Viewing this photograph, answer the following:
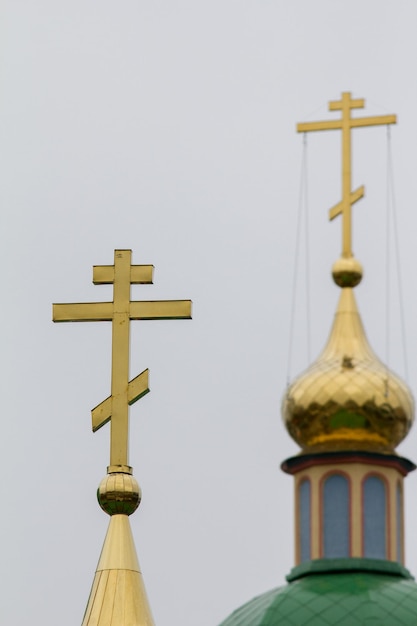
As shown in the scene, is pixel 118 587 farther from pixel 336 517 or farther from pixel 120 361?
pixel 336 517

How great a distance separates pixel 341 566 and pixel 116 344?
3.70 meters

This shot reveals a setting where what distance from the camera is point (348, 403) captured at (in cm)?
3309

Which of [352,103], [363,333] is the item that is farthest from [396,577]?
[352,103]

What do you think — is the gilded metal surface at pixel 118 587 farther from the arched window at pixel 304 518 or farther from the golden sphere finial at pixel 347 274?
the golden sphere finial at pixel 347 274

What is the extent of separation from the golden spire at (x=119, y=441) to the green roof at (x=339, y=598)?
204 centimetres

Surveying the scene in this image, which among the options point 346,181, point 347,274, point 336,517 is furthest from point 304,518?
point 346,181

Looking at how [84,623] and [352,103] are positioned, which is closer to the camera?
[84,623]

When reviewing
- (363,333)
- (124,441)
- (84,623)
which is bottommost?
(84,623)

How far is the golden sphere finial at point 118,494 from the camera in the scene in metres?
30.8

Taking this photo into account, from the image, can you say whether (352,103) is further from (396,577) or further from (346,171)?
(396,577)

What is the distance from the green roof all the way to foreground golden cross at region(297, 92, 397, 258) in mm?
3835

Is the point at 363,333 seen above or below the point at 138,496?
above

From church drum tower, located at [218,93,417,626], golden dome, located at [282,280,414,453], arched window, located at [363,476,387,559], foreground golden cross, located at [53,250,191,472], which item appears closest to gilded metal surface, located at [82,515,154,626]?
foreground golden cross, located at [53,250,191,472]

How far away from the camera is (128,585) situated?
30.5 meters
